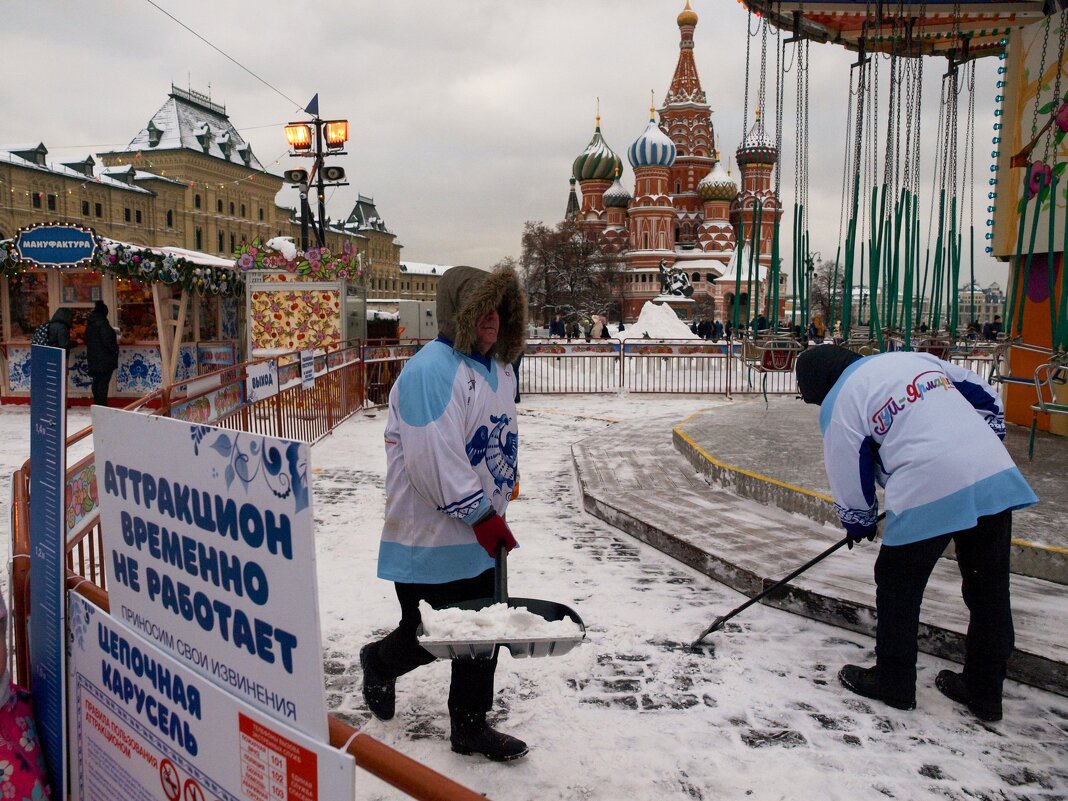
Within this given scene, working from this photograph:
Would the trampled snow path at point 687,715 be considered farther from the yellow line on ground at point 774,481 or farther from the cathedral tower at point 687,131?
the cathedral tower at point 687,131

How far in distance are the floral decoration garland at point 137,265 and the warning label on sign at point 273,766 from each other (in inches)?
533

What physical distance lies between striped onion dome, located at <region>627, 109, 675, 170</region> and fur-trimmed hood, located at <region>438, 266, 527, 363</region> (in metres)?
70.5

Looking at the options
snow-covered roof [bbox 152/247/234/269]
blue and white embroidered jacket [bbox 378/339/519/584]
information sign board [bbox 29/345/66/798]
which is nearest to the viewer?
information sign board [bbox 29/345/66/798]

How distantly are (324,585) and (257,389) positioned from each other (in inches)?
153

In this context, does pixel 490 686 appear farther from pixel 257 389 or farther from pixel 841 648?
pixel 257 389

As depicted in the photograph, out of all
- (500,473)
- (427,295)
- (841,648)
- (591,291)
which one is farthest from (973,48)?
(427,295)

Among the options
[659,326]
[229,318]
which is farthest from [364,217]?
[229,318]

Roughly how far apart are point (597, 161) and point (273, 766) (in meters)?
80.9

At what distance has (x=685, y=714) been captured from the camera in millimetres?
3406

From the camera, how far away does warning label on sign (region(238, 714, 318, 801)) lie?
1.51m

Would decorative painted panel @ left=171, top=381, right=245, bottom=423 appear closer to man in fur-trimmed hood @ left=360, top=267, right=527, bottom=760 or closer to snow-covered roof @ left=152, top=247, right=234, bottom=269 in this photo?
man in fur-trimmed hood @ left=360, top=267, right=527, bottom=760

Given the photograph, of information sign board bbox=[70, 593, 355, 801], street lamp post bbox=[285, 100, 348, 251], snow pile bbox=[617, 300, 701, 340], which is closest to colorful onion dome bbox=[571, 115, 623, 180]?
snow pile bbox=[617, 300, 701, 340]

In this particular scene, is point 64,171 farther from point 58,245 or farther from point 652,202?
point 58,245

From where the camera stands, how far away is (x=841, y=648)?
13.4 ft
